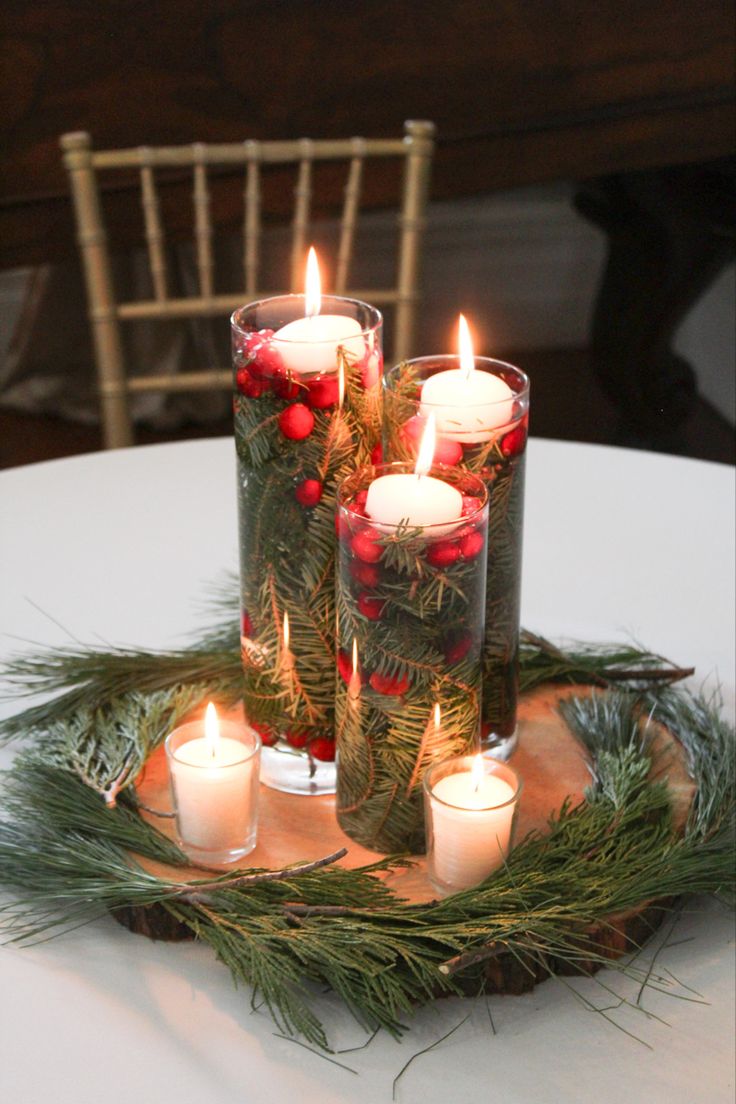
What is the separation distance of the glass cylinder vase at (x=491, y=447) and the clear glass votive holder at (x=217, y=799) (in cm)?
13

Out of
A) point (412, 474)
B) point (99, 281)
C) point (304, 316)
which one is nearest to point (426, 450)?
point (412, 474)

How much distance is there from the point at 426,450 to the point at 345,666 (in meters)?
0.11

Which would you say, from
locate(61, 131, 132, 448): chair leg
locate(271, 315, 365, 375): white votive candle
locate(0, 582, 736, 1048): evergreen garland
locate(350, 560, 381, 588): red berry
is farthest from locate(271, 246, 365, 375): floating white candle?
locate(61, 131, 132, 448): chair leg

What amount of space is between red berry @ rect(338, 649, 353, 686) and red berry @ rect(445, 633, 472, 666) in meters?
0.05

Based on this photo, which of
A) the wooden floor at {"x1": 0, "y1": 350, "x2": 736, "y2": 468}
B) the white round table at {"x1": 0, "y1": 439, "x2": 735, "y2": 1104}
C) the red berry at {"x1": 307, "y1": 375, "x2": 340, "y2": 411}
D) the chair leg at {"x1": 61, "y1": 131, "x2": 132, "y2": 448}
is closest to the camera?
the white round table at {"x1": 0, "y1": 439, "x2": 735, "y2": 1104}

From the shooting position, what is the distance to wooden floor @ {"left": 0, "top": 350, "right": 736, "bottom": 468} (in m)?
2.57

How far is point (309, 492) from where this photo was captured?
0.68m

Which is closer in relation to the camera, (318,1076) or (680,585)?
(318,1076)

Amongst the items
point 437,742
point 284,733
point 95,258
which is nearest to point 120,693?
point 284,733

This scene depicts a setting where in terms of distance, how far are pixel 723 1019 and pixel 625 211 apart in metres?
2.02

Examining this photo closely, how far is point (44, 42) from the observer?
65.9 inches

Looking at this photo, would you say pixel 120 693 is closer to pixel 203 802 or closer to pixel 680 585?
pixel 203 802

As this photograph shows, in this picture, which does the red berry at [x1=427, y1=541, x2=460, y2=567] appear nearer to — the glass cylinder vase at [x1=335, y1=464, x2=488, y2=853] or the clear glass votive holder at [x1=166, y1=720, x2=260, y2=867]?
the glass cylinder vase at [x1=335, y1=464, x2=488, y2=853]

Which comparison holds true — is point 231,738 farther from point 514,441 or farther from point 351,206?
point 351,206
